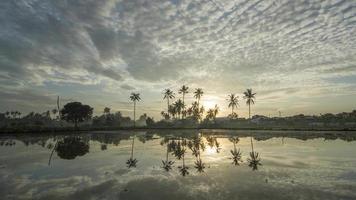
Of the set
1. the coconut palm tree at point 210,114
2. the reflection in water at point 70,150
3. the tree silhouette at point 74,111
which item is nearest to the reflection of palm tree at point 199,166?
the reflection in water at point 70,150

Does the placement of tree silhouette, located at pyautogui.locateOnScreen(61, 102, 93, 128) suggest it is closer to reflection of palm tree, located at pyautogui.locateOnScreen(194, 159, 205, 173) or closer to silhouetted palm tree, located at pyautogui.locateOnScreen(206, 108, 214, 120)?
silhouetted palm tree, located at pyautogui.locateOnScreen(206, 108, 214, 120)

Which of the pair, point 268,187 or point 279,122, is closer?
point 268,187

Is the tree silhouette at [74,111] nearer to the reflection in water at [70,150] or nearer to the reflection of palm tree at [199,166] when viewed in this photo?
the reflection in water at [70,150]

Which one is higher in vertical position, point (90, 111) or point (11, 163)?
point (90, 111)

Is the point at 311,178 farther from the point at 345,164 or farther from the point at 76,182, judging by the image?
the point at 76,182

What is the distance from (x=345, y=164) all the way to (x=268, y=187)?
38.2 ft

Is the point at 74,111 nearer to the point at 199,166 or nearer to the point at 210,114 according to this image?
the point at 210,114

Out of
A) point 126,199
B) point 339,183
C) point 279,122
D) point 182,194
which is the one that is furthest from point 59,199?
point 279,122

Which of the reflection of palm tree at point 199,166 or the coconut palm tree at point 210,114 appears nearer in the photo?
the reflection of palm tree at point 199,166

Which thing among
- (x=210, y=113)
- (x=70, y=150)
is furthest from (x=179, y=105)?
(x=70, y=150)

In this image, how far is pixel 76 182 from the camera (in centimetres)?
1666

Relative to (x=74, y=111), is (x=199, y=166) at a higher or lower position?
lower

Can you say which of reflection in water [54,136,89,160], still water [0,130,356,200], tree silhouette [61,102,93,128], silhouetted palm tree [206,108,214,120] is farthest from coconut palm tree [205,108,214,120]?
still water [0,130,356,200]

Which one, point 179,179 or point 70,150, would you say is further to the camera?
point 70,150
